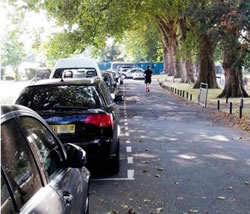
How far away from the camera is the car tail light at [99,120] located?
278 inches

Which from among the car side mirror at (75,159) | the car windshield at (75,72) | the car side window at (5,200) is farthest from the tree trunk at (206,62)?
the car side window at (5,200)

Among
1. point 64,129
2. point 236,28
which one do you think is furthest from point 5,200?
point 236,28

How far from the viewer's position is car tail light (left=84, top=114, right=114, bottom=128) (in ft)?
23.2

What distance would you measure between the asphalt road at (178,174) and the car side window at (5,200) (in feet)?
11.6

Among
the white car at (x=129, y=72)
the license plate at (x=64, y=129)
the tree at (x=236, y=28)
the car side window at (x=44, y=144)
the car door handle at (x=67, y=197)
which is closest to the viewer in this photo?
the car side window at (x=44, y=144)

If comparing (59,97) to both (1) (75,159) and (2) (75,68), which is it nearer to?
(1) (75,159)

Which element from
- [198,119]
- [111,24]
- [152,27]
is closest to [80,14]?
[111,24]

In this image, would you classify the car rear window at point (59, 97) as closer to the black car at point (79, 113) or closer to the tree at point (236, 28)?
the black car at point (79, 113)

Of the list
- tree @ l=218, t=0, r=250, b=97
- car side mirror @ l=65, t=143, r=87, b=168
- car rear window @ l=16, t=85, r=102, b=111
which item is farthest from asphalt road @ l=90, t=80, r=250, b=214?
tree @ l=218, t=0, r=250, b=97

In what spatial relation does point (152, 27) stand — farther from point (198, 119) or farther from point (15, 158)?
point (15, 158)

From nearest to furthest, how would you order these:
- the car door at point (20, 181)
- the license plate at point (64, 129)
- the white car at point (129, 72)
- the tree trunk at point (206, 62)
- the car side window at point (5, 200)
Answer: the car side window at point (5, 200)
the car door at point (20, 181)
the license plate at point (64, 129)
the tree trunk at point (206, 62)
the white car at point (129, 72)

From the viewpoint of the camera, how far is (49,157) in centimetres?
350

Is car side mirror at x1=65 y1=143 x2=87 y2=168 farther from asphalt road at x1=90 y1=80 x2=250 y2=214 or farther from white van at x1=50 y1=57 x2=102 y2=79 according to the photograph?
white van at x1=50 y1=57 x2=102 y2=79

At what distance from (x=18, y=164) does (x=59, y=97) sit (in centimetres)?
476
